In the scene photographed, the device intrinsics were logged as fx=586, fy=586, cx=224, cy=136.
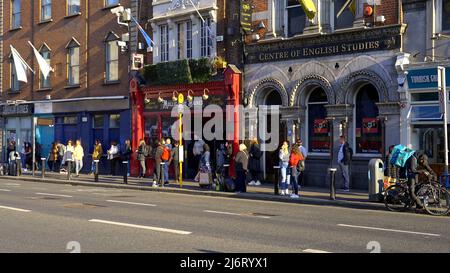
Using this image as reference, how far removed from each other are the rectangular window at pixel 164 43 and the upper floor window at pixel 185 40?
0.85 metres

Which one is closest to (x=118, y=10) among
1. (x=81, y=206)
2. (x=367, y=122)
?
(x=367, y=122)

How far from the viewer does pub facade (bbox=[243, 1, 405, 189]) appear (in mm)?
19938

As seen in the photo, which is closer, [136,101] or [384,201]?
[384,201]

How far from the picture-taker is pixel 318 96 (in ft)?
73.7

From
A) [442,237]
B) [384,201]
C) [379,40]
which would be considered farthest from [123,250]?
[379,40]

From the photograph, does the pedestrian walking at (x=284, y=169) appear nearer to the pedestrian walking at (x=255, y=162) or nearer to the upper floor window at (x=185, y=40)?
the pedestrian walking at (x=255, y=162)

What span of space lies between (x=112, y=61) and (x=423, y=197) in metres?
19.6

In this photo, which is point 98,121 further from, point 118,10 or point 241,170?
point 241,170

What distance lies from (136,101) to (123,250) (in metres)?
20.3

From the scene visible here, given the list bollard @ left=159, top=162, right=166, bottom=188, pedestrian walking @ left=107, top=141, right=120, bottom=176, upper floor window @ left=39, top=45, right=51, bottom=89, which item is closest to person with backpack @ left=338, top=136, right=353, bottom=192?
bollard @ left=159, top=162, right=166, bottom=188

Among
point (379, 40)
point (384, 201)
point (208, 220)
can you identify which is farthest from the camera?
point (379, 40)

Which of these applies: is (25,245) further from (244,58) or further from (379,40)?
(244,58)

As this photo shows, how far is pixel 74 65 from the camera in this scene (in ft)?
106
